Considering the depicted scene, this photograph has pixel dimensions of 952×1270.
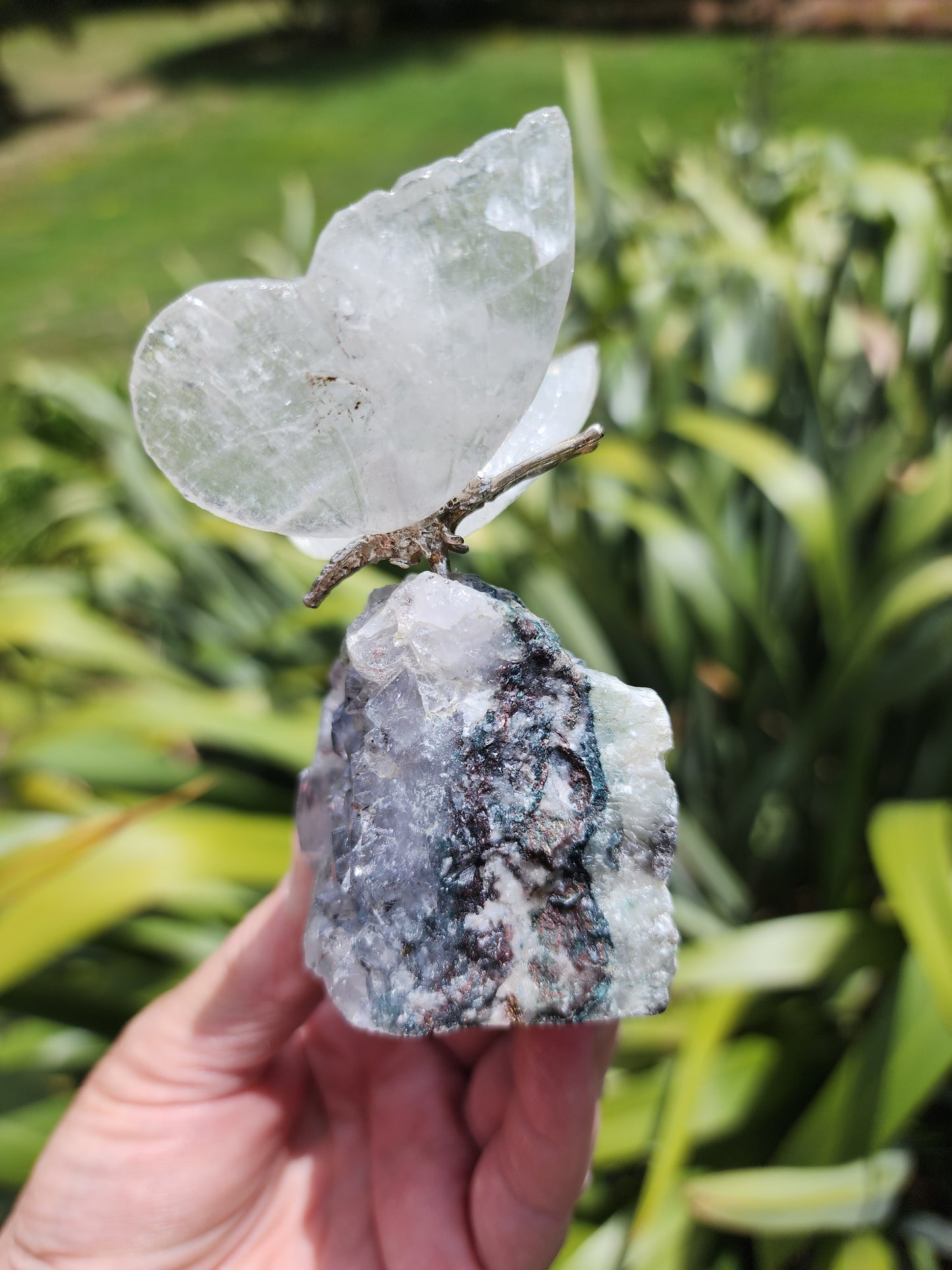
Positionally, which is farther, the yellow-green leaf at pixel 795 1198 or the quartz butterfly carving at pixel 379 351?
the yellow-green leaf at pixel 795 1198

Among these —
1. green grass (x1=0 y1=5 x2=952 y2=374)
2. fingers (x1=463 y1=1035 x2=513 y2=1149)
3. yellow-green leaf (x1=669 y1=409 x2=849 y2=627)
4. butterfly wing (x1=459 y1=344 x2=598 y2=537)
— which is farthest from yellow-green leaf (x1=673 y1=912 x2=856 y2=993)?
green grass (x1=0 y1=5 x2=952 y2=374)

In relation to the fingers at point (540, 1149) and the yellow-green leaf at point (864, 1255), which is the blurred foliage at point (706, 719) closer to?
the yellow-green leaf at point (864, 1255)

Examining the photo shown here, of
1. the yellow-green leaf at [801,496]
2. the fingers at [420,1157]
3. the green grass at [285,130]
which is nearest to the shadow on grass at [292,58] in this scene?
the green grass at [285,130]

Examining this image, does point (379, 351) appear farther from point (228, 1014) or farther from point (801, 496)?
point (801, 496)

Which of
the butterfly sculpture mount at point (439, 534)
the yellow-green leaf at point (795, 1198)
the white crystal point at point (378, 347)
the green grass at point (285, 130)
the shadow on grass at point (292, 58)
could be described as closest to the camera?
the white crystal point at point (378, 347)

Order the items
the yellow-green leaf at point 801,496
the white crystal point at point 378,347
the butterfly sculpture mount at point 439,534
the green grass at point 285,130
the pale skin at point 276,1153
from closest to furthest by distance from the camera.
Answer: the white crystal point at point 378,347, the butterfly sculpture mount at point 439,534, the pale skin at point 276,1153, the yellow-green leaf at point 801,496, the green grass at point 285,130

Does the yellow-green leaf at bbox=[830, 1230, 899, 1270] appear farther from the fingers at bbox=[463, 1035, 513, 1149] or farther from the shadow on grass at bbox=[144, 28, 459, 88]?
the shadow on grass at bbox=[144, 28, 459, 88]

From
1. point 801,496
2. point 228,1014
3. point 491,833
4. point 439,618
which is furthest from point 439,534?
point 801,496
